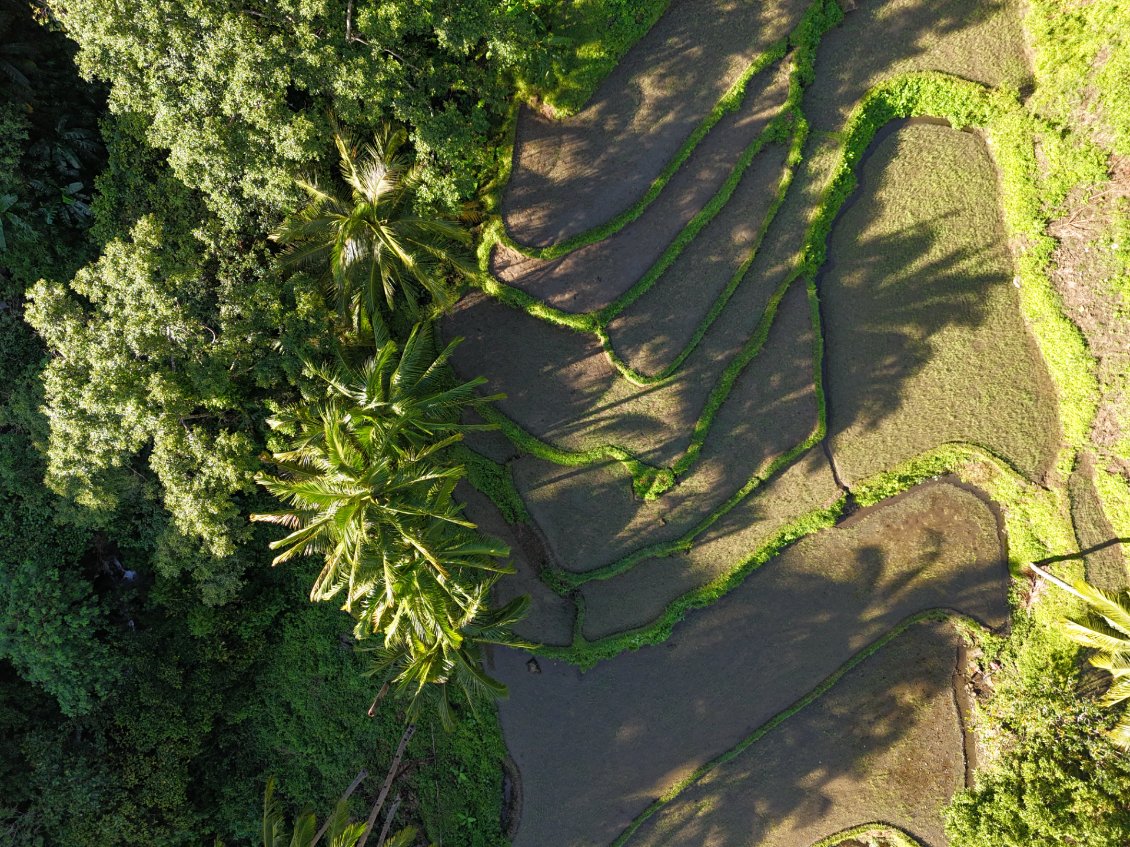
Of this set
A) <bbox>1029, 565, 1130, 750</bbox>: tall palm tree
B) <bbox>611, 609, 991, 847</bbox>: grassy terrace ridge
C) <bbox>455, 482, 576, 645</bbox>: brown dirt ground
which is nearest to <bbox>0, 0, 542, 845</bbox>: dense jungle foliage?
<bbox>455, 482, 576, 645</bbox>: brown dirt ground

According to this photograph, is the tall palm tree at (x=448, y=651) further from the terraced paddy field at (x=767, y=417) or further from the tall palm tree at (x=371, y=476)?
the terraced paddy field at (x=767, y=417)

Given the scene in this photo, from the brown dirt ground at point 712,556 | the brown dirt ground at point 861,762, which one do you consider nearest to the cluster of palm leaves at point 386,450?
the brown dirt ground at point 712,556

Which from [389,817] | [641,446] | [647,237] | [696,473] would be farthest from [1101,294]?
[389,817]

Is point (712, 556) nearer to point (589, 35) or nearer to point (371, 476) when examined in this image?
point (371, 476)

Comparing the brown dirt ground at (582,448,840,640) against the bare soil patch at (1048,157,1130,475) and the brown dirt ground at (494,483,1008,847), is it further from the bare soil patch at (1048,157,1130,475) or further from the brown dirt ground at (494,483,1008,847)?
the bare soil patch at (1048,157,1130,475)

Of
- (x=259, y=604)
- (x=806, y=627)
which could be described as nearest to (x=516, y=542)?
(x=259, y=604)

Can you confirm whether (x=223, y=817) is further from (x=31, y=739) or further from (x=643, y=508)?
(x=643, y=508)

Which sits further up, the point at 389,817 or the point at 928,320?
the point at 928,320
